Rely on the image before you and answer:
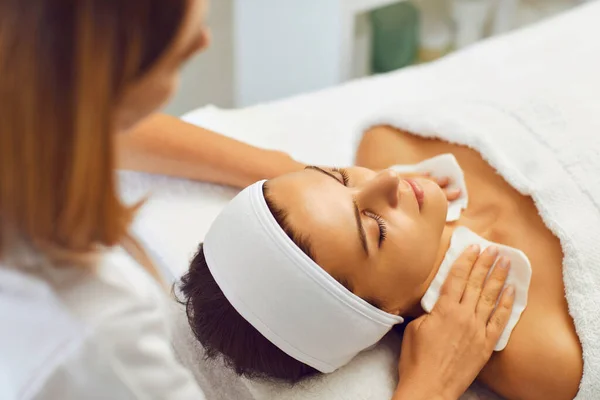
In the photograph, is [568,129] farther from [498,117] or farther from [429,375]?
[429,375]

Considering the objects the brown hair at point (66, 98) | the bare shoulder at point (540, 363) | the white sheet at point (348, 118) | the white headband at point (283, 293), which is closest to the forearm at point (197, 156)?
the white sheet at point (348, 118)

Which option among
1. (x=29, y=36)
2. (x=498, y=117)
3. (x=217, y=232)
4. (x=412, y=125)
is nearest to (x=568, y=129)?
(x=498, y=117)

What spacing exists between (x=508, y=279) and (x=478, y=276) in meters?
0.05

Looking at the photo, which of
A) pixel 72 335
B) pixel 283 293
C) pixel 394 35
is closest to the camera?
pixel 72 335

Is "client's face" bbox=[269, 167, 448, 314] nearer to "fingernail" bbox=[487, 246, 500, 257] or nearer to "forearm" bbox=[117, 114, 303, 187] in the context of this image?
"fingernail" bbox=[487, 246, 500, 257]

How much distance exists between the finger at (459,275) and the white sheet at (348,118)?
0.13m

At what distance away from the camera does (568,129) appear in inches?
44.5

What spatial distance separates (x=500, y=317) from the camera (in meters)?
0.97

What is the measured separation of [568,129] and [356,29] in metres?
1.09

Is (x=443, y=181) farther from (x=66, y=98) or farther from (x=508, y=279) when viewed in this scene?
(x=66, y=98)

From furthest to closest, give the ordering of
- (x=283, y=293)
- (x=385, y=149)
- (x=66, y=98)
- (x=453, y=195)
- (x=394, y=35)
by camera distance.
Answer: (x=394, y=35), (x=385, y=149), (x=453, y=195), (x=283, y=293), (x=66, y=98)

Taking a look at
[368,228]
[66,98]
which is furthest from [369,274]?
[66,98]

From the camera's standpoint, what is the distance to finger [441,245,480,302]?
981 millimetres

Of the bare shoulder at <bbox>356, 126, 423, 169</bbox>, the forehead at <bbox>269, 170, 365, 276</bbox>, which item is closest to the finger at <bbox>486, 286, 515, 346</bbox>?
the forehead at <bbox>269, 170, 365, 276</bbox>
